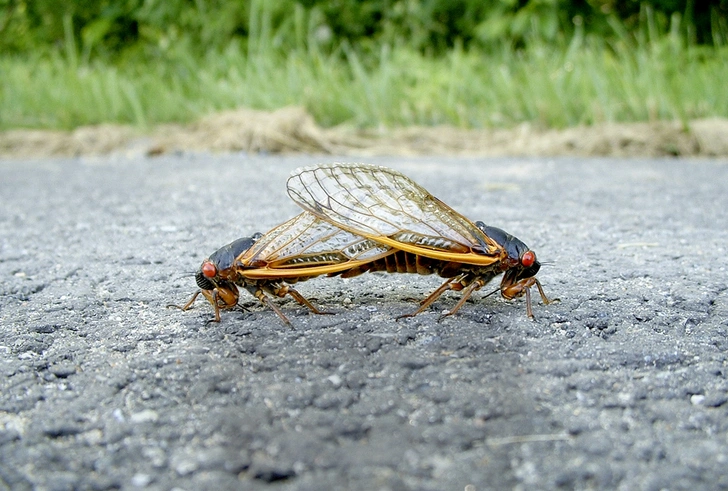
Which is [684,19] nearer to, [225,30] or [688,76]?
[688,76]

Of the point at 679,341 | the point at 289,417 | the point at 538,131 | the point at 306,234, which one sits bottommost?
the point at 538,131

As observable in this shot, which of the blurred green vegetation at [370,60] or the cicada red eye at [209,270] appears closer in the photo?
the cicada red eye at [209,270]

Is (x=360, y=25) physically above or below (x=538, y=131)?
above

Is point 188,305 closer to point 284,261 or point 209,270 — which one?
point 209,270

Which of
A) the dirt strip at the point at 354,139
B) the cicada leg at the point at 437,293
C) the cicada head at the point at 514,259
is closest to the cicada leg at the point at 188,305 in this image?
the cicada leg at the point at 437,293

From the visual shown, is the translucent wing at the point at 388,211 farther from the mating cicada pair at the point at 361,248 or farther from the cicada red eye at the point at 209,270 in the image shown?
the cicada red eye at the point at 209,270

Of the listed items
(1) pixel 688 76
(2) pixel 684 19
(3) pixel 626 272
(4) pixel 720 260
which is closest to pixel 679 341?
(3) pixel 626 272
